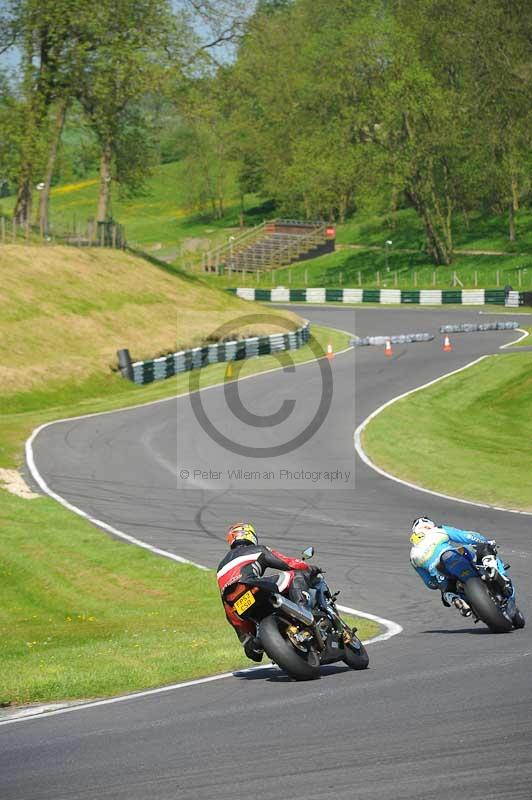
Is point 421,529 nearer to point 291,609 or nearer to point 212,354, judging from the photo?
point 291,609

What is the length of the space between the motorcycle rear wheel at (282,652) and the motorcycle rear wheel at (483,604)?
2600 millimetres

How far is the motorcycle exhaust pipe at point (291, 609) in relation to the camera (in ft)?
36.3

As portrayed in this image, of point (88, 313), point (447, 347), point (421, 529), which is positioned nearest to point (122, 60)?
point (88, 313)

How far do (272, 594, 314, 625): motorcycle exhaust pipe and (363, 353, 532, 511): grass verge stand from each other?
46.4ft

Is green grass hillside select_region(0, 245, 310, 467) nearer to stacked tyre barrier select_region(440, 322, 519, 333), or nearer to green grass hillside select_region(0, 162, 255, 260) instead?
stacked tyre barrier select_region(440, 322, 519, 333)

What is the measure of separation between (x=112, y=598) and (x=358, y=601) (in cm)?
441

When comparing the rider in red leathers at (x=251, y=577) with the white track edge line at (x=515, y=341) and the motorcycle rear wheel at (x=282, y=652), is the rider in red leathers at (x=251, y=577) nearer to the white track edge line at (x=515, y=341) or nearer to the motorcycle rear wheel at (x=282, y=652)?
the motorcycle rear wheel at (x=282, y=652)

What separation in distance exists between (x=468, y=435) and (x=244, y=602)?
2420 cm

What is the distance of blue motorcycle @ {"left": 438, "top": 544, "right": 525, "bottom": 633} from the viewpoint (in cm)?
1287

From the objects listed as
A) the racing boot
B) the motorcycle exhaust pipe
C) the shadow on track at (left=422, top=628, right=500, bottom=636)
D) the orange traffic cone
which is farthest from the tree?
the motorcycle exhaust pipe

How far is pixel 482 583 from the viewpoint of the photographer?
42.3 feet

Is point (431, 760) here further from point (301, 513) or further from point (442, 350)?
point (442, 350)

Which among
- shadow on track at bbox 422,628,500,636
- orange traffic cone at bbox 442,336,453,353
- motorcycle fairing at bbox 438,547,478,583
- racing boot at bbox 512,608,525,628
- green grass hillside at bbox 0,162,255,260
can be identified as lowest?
shadow on track at bbox 422,628,500,636

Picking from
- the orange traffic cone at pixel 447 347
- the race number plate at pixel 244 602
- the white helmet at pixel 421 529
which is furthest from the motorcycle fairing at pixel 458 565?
the orange traffic cone at pixel 447 347
